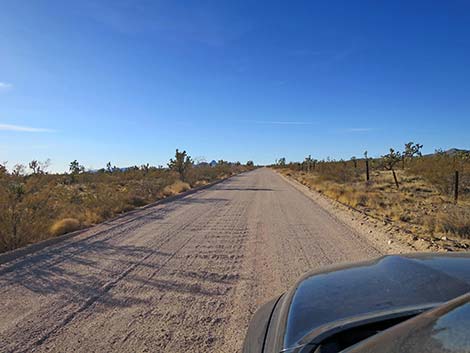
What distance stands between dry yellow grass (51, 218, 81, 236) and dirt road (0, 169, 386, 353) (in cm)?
76

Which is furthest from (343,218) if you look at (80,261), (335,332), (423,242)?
(335,332)

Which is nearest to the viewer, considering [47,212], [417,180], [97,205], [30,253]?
[30,253]

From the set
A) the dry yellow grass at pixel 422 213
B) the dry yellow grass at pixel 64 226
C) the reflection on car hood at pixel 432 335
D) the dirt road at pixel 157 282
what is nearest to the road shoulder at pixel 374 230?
the dirt road at pixel 157 282

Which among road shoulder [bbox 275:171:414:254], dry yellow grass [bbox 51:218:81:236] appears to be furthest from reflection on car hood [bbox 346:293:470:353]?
dry yellow grass [bbox 51:218:81:236]

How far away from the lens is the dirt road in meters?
3.89

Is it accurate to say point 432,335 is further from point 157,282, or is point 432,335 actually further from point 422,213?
point 422,213

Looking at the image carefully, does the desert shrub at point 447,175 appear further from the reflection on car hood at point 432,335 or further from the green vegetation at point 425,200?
the reflection on car hood at point 432,335

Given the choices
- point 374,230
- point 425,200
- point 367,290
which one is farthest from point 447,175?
point 367,290

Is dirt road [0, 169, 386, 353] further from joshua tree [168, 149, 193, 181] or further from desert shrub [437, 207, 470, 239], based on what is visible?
joshua tree [168, 149, 193, 181]

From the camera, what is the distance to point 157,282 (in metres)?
5.66

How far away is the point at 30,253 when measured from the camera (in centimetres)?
803

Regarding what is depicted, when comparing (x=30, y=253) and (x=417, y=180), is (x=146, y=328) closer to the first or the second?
(x=30, y=253)

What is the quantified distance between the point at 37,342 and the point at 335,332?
11.4 ft

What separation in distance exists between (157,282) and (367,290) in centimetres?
412
